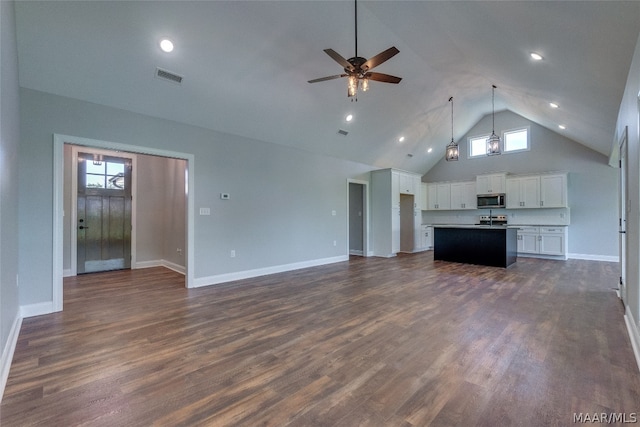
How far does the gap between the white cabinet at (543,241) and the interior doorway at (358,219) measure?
4111 mm

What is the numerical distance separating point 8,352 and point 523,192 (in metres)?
10.0

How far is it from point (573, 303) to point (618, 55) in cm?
288

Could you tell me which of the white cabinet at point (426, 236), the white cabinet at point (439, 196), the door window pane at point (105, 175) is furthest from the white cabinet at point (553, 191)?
the door window pane at point (105, 175)

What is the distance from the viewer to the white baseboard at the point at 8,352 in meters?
1.93

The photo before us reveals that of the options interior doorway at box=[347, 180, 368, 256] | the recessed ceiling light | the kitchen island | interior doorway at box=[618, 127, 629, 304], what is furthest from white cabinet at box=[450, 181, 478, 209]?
the recessed ceiling light

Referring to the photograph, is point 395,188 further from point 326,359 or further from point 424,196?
point 326,359

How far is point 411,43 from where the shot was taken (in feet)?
14.3

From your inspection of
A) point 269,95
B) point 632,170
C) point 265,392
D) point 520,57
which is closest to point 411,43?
point 520,57

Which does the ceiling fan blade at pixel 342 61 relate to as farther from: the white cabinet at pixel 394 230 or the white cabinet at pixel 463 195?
the white cabinet at pixel 463 195

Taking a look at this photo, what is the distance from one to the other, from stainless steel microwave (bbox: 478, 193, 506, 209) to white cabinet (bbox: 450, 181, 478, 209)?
0.20 meters

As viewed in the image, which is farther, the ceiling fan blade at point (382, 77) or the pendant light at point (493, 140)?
the pendant light at point (493, 140)

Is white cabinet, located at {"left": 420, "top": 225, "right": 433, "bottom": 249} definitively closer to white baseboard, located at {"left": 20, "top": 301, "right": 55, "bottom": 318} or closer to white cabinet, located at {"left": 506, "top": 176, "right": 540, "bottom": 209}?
white cabinet, located at {"left": 506, "top": 176, "right": 540, "bottom": 209}

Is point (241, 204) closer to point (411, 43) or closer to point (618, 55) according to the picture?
point (411, 43)

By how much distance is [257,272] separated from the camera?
548cm
